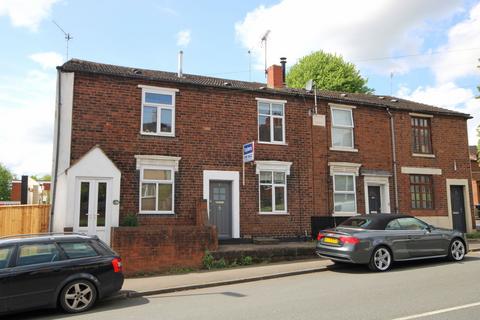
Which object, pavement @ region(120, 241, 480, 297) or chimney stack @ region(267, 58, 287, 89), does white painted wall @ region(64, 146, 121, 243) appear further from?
chimney stack @ region(267, 58, 287, 89)

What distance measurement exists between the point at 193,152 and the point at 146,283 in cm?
581

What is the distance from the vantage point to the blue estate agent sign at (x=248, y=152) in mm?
14806

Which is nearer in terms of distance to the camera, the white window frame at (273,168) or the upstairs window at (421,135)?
the white window frame at (273,168)

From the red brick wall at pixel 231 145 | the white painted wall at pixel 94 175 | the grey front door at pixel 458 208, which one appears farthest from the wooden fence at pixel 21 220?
the grey front door at pixel 458 208

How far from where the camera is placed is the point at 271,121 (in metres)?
16.8

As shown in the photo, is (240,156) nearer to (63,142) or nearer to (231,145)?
(231,145)

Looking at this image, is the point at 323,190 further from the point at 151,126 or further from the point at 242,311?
the point at 242,311

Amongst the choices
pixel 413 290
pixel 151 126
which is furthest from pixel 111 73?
pixel 413 290

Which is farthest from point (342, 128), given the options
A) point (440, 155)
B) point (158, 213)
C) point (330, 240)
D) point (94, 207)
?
point (94, 207)

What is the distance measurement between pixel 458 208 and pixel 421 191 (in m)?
2.35

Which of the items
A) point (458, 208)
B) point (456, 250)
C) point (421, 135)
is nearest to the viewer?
point (456, 250)

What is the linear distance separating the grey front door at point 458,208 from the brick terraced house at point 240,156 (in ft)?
0.20

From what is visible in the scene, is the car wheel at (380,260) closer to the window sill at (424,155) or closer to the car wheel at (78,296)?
the car wheel at (78,296)

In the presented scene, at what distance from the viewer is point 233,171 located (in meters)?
15.8
